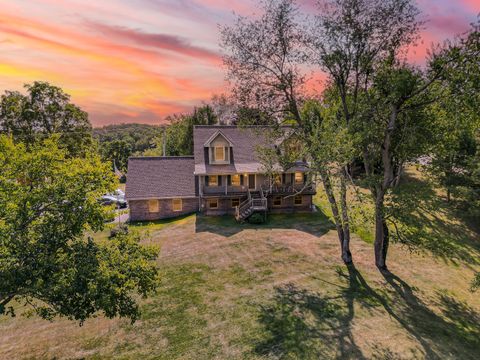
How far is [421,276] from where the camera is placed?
20156 mm

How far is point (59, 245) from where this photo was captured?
10320mm

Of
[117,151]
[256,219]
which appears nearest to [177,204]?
[256,219]

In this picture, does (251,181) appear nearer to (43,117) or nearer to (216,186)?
(216,186)

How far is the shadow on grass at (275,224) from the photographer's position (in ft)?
94.3

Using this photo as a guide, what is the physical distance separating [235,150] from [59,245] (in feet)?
87.1

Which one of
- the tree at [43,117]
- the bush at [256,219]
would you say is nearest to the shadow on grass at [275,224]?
the bush at [256,219]

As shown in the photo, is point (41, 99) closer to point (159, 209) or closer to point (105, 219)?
point (159, 209)

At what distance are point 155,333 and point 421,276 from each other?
18705mm

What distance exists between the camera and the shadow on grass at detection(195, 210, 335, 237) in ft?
94.3

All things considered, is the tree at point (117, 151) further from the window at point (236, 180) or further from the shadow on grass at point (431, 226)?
the shadow on grass at point (431, 226)

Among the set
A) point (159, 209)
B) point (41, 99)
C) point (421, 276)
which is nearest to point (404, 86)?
point (421, 276)

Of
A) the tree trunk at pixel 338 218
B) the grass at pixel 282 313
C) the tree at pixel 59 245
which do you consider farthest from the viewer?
the tree trunk at pixel 338 218

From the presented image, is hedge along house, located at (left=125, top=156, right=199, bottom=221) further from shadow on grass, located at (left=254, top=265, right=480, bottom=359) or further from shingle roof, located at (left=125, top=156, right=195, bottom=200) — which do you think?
shadow on grass, located at (left=254, top=265, right=480, bottom=359)

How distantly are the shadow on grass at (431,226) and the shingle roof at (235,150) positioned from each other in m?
16.3
